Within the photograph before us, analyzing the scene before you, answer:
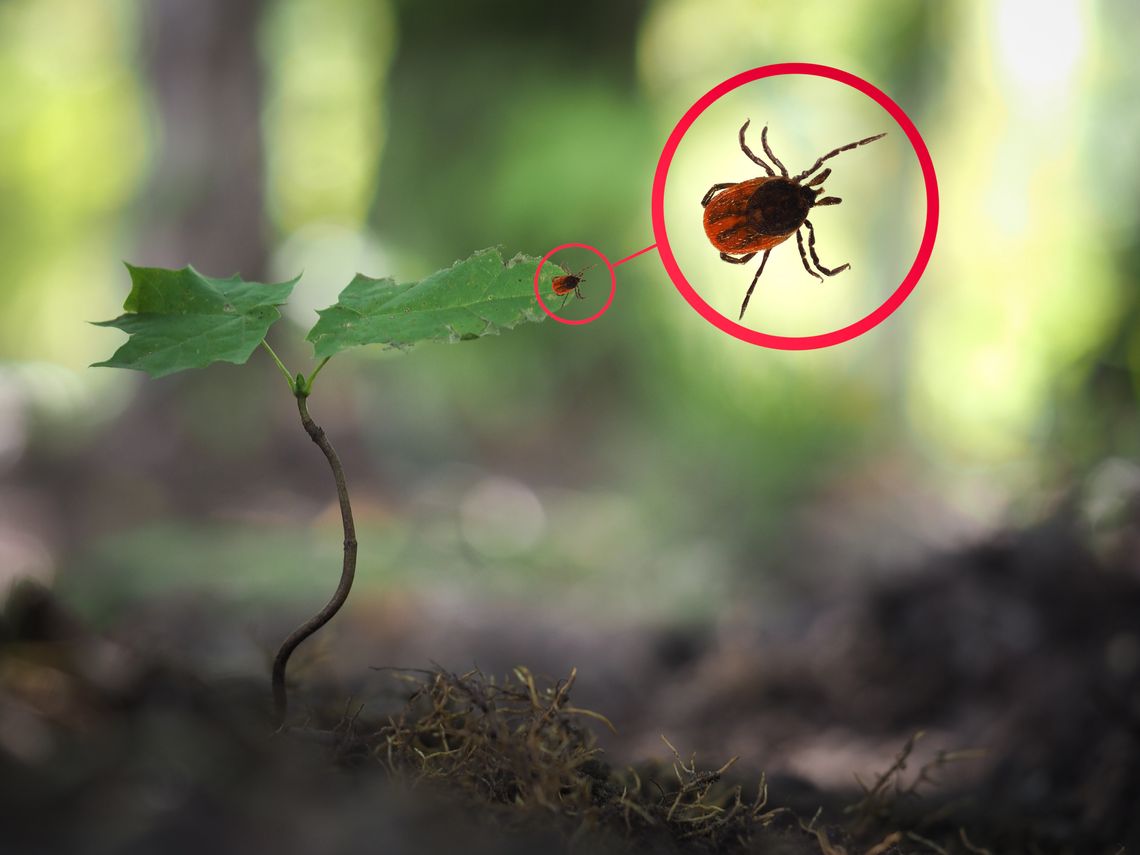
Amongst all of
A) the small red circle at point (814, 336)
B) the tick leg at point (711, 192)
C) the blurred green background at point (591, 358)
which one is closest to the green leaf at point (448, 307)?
the small red circle at point (814, 336)

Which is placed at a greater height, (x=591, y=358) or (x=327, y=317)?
(x=327, y=317)

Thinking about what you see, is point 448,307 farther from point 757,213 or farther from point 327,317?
point 757,213

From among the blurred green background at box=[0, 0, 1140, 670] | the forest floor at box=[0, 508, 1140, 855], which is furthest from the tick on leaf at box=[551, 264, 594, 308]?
the blurred green background at box=[0, 0, 1140, 670]

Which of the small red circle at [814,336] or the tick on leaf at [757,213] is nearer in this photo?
the small red circle at [814,336]

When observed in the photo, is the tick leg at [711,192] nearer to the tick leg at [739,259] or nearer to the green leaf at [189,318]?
the tick leg at [739,259]

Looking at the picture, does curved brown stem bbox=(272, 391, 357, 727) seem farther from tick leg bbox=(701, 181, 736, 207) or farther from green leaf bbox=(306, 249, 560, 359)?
tick leg bbox=(701, 181, 736, 207)

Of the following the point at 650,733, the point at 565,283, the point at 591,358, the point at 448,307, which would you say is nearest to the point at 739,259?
the point at 565,283

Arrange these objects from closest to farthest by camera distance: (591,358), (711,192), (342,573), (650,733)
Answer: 1. (342,573)
2. (711,192)
3. (650,733)
4. (591,358)
